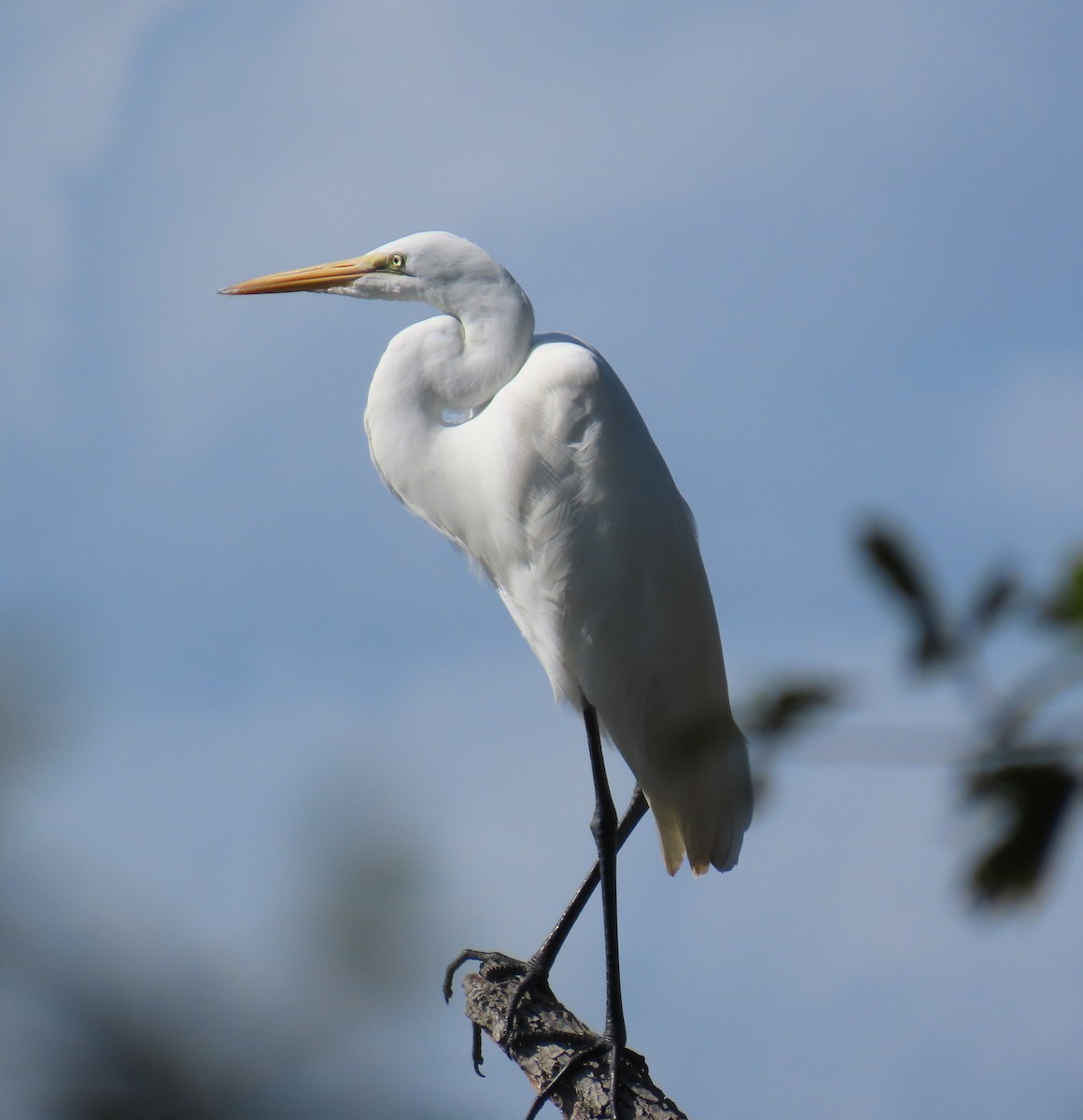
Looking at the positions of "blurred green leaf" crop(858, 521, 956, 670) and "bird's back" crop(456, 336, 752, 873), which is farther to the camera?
"bird's back" crop(456, 336, 752, 873)

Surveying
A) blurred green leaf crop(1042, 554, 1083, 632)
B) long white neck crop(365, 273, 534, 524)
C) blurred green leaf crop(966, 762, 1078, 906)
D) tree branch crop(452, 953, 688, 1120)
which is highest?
long white neck crop(365, 273, 534, 524)

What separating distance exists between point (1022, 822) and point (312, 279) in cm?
523

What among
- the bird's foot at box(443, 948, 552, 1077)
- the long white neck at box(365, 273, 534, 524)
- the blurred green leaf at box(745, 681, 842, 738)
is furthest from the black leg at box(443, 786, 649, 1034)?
the blurred green leaf at box(745, 681, 842, 738)

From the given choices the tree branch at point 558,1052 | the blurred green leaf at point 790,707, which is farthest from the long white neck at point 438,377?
the blurred green leaf at point 790,707

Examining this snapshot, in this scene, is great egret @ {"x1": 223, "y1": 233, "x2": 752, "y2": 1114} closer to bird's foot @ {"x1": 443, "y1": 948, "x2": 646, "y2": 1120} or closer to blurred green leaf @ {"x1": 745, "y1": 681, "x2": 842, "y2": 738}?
bird's foot @ {"x1": 443, "y1": 948, "x2": 646, "y2": 1120}

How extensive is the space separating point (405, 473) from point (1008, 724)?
4.67 m

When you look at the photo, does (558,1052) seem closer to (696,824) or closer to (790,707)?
(696,824)

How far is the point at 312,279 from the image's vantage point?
5465 mm

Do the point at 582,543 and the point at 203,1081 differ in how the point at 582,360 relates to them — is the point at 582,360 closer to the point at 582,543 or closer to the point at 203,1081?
the point at 582,543

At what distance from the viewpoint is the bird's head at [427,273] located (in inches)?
195

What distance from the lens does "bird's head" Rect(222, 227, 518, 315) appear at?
4.95 m

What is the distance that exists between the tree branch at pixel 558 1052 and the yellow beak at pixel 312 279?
273 cm

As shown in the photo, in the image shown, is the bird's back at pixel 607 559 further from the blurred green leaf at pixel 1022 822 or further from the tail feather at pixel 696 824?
the blurred green leaf at pixel 1022 822

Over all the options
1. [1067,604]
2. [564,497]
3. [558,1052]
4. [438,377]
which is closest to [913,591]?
[1067,604]
